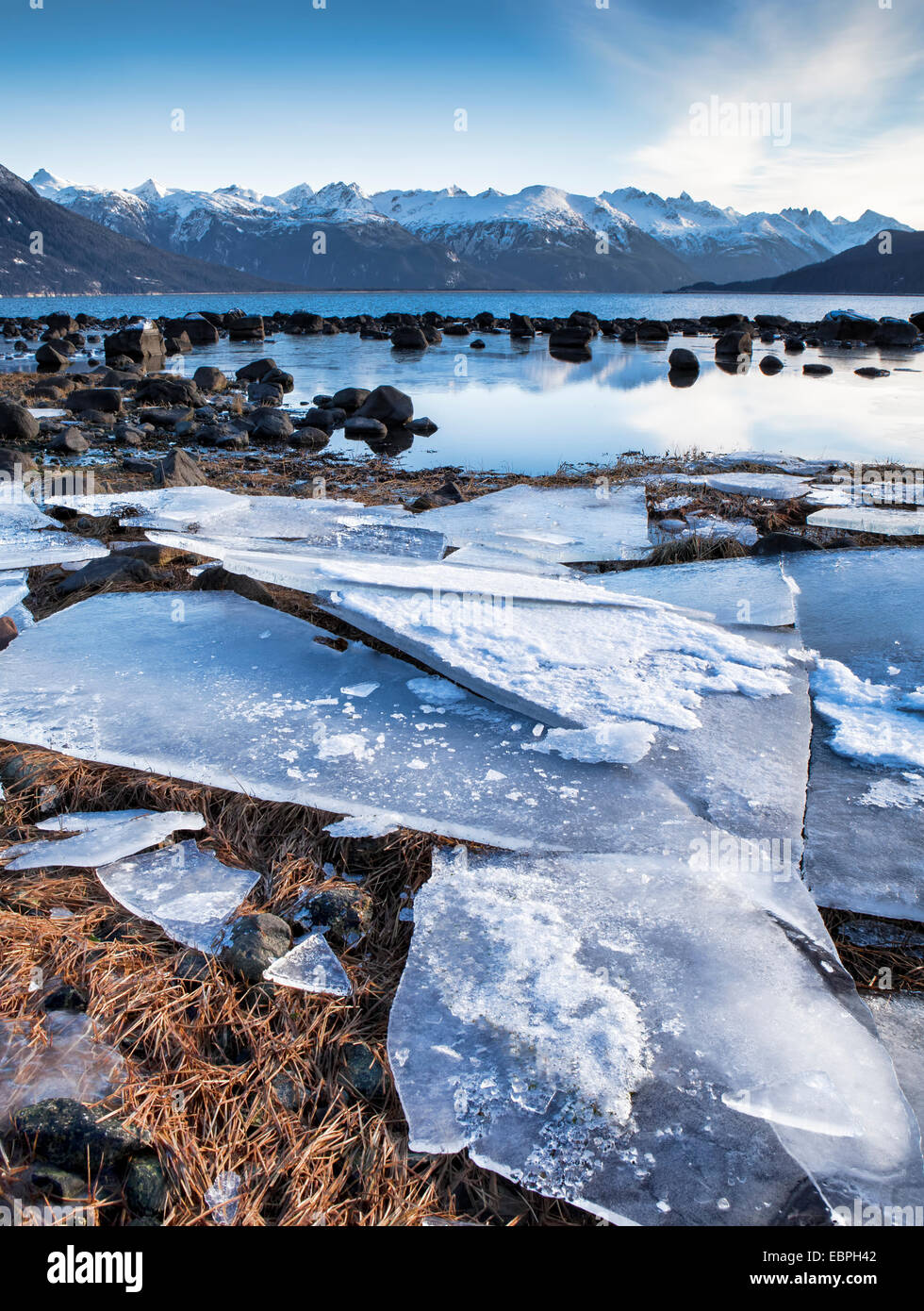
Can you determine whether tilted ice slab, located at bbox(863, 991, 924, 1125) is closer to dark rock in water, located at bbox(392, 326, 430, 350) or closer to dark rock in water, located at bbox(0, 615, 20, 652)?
dark rock in water, located at bbox(0, 615, 20, 652)

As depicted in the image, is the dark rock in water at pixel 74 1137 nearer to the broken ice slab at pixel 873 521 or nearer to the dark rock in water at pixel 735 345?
the broken ice slab at pixel 873 521

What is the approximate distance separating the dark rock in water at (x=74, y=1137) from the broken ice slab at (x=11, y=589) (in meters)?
2.56

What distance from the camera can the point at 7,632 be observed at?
117 inches

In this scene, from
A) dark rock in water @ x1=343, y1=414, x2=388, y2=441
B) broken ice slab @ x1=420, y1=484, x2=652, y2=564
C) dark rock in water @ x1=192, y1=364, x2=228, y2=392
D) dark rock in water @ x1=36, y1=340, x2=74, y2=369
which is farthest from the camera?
dark rock in water @ x1=36, y1=340, x2=74, y2=369

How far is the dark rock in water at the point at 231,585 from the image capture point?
3385mm

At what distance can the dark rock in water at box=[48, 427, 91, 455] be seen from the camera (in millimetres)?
7051

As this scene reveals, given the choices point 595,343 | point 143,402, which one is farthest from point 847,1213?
point 595,343

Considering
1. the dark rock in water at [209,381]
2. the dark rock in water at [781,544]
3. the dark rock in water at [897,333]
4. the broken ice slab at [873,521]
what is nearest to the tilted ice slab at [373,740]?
the dark rock in water at [781,544]

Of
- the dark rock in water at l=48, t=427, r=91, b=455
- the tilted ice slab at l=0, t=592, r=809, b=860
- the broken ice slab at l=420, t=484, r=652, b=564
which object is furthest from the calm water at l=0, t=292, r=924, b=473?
Result: the tilted ice slab at l=0, t=592, r=809, b=860

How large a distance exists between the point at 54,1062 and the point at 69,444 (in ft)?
22.9

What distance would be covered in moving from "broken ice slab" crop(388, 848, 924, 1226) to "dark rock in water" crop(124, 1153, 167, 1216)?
1.29ft

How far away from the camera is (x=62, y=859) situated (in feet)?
6.06

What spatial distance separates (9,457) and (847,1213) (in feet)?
20.8
